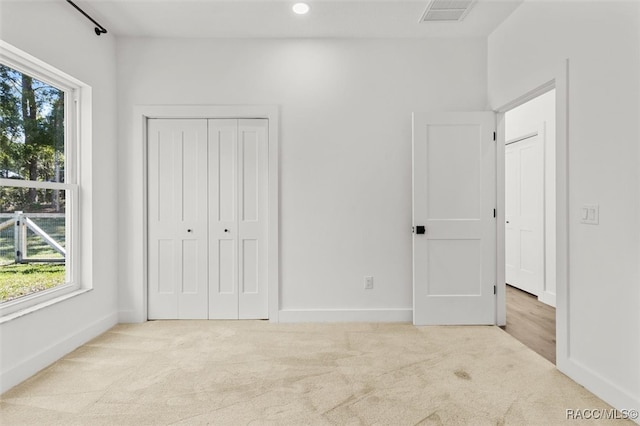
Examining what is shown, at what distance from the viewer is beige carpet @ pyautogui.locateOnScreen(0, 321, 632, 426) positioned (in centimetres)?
182

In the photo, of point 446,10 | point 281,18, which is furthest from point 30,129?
point 446,10

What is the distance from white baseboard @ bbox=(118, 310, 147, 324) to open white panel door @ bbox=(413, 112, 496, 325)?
2.63 metres

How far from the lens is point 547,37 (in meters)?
2.47

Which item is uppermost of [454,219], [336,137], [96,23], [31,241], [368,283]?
[96,23]

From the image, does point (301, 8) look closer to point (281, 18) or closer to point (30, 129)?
point (281, 18)

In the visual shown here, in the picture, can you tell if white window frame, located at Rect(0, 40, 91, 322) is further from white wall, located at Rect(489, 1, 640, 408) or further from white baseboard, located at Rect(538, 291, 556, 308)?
white baseboard, located at Rect(538, 291, 556, 308)

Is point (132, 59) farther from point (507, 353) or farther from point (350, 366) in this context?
point (507, 353)

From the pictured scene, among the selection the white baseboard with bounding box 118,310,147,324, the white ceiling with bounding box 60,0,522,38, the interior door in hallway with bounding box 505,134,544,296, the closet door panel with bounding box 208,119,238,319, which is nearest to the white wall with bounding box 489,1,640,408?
the white ceiling with bounding box 60,0,522,38

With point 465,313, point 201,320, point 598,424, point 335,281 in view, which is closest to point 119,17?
point 201,320

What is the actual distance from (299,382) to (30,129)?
103 inches

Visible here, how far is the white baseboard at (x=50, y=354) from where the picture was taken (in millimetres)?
2121

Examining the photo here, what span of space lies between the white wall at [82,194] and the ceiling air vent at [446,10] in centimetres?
285

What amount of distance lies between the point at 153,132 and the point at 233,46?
114cm

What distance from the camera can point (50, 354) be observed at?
7.99 feet
